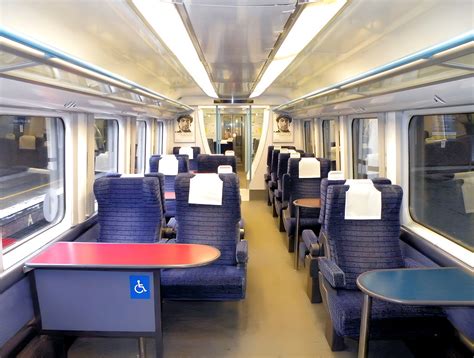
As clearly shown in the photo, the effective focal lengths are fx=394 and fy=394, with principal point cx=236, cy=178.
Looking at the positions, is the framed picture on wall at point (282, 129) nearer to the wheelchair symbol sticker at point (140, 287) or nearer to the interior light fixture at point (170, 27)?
the interior light fixture at point (170, 27)

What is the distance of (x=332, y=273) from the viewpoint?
284cm

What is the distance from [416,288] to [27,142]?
128 inches

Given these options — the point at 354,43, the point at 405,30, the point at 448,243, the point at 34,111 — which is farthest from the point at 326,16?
the point at 34,111

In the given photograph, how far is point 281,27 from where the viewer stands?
2.88 metres

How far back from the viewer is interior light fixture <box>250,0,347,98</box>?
235cm

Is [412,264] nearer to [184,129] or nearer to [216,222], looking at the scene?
[216,222]

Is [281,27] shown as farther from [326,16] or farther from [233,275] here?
[233,275]

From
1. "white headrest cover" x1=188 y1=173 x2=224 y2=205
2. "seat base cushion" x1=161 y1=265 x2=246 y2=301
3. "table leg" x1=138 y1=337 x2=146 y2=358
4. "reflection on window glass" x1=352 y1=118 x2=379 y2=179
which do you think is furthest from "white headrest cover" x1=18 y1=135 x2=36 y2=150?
"reflection on window glass" x1=352 y1=118 x2=379 y2=179

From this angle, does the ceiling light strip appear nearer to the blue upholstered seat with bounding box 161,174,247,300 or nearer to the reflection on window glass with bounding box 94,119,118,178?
the blue upholstered seat with bounding box 161,174,247,300

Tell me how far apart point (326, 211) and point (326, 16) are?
156 centimetres

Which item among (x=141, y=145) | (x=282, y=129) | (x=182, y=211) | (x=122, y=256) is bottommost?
(x=122, y=256)

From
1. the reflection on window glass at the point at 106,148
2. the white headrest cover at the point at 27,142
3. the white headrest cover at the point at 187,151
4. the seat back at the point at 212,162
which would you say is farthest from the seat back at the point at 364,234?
the white headrest cover at the point at 187,151

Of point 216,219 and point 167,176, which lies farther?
point 167,176

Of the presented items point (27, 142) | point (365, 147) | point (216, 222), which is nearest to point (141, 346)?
point (216, 222)
